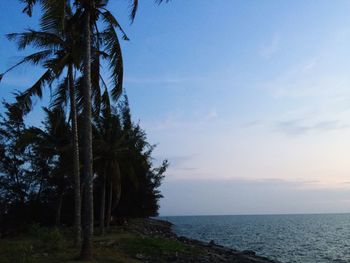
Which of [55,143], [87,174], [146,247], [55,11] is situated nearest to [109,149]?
[55,143]

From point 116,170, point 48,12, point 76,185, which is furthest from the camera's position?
point 116,170

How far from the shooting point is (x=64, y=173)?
36.8 metres

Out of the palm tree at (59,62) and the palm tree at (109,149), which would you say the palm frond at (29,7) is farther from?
the palm tree at (109,149)

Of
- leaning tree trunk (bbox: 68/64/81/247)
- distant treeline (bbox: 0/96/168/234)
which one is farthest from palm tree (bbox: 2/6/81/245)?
distant treeline (bbox: 0/96/168/234)

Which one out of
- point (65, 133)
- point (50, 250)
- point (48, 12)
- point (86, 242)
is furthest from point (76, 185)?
point (65, 133)

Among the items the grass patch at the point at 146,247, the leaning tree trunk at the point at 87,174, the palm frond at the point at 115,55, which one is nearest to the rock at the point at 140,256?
the grass patch at the point at 146,247

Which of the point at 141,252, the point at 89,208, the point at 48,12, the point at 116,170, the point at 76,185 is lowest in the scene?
the point at 141,252

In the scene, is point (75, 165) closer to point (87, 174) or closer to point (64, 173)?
point (87, 174)

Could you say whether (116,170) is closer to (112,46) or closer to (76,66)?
(76,66)

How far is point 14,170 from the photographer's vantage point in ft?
137

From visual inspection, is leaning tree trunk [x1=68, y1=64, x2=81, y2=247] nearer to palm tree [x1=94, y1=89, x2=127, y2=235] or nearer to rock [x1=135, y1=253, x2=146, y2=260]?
rock [x1=135, y1=253, x2=146, y2=260]

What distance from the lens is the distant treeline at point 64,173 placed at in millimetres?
31406

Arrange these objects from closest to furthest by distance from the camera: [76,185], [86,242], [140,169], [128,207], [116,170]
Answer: [86,242] → [76,185] → [116,170] → [140,169] → [128,207]

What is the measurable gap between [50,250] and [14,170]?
2500cm
